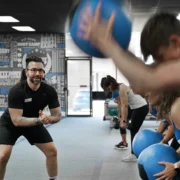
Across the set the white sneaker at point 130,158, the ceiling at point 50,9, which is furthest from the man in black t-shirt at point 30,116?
the ceiling at point 50,9

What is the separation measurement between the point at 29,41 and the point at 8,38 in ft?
2.19

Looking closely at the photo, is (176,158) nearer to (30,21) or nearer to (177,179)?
(177,179)

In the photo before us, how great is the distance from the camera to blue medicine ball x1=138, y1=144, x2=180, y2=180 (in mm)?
2188

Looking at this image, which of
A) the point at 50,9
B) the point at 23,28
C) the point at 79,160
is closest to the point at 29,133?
the point at 79,160

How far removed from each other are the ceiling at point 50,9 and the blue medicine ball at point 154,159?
152 inches

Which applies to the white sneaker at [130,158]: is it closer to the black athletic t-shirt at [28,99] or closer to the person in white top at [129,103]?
the person in white top at [129,103]

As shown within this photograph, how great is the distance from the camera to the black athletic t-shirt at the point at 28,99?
3.30m

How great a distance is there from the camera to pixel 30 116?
3.41 m

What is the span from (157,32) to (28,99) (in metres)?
2.23

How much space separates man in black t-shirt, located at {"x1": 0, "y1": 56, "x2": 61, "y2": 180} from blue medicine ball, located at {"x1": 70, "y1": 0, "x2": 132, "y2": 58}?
6.21 feet

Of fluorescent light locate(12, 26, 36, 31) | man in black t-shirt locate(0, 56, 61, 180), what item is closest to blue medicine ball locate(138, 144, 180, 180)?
man in black t-shirt locate(0, 56, 61, 180)

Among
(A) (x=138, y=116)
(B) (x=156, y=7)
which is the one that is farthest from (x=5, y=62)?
(A) (x=138, y=116)

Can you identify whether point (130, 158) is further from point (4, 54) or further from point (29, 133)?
point (4, 54)

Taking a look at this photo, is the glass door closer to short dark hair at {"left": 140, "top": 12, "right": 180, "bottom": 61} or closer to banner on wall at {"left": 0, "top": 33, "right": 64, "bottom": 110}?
banner on wall at {"left": 0, "top": 33, "right": 64, "bottom": 110}
